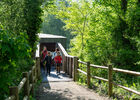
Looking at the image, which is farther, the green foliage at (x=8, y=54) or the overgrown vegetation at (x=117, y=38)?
the overgrown vegetation at (x=117, y=38)

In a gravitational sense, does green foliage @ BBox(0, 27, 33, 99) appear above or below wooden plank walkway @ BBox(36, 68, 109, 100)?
above

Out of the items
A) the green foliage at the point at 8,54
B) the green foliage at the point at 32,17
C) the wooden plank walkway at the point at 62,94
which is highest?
the green foliage at the point at 32,17

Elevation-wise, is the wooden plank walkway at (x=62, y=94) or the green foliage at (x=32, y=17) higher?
the green foliage at (x=32, y=17)

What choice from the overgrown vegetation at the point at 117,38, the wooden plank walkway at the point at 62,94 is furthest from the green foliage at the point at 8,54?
the overgrown vegetation at the point at 117,38

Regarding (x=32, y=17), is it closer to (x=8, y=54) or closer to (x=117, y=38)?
(x=117, y=38)

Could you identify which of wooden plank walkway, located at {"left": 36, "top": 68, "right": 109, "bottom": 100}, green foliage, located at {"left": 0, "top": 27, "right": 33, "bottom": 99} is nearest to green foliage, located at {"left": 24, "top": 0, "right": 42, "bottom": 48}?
wooden plank walkway, located at {"left": 36, "top": 68, "right": 109, "bottom": 100}

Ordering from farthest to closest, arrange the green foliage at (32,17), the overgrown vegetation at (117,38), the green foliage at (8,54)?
the overgrown vegetation at (117,38), the green foliage at (32,17), the green foliage at (8,54)

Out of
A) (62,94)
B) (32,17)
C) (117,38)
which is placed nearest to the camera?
(62,94)

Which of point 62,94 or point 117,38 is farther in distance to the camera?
point 117,38

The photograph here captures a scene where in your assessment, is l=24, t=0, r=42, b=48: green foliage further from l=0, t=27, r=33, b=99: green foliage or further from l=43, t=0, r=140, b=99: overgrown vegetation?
l=0, t=27, r=33, b=99: green foliage

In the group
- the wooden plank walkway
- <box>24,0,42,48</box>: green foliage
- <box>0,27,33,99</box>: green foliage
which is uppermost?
<box>24,0,42,48</box>: green foliage

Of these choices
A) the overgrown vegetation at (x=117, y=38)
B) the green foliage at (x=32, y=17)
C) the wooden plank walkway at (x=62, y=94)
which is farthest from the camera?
the overgrown vegetation at (x=117, y=38)

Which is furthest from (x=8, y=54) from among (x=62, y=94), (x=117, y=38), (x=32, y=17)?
(x=117, y=38)

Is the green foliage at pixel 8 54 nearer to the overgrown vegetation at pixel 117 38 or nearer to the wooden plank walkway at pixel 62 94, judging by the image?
the wooden plank walkway at pixel 62 94
